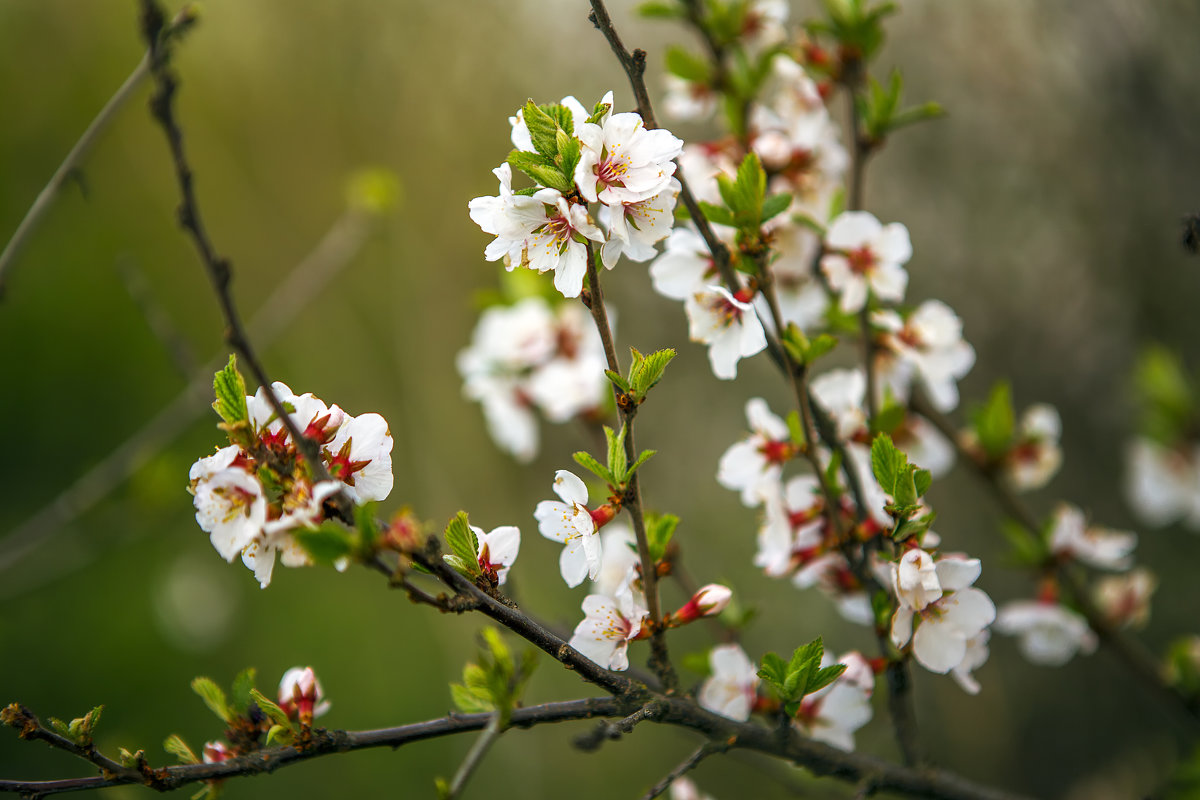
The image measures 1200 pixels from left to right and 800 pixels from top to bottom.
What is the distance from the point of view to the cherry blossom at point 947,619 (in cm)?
68

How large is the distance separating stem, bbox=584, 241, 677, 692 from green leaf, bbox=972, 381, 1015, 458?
2.06ft

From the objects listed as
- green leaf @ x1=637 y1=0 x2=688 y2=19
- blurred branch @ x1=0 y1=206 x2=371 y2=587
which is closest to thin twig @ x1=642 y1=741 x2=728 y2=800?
blurred branch @ x1=0 y1=206 x2=371 y2=587

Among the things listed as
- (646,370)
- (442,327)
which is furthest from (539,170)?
(442,327)

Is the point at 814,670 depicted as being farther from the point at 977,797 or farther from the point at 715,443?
the point at 715,443

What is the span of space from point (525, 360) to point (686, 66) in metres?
0.52

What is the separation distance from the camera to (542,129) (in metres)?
0.60

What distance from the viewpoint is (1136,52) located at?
186 cm

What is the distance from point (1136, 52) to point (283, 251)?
3.11m

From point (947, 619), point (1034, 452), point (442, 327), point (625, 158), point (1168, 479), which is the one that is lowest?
point (1168, 479)

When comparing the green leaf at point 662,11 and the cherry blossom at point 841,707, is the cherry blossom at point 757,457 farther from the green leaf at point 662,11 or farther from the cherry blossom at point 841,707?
the green leaf at point 662,11

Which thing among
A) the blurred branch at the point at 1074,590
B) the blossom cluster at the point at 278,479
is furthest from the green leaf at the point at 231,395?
the blurred branch at the point at 1074,590

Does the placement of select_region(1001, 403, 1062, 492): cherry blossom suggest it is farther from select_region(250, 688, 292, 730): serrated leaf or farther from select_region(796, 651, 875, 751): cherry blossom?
select_region(250, 688, 292, 730): serrated leaf

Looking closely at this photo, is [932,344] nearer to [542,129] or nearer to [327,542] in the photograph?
[542,129]

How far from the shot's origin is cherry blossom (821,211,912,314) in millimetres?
888
